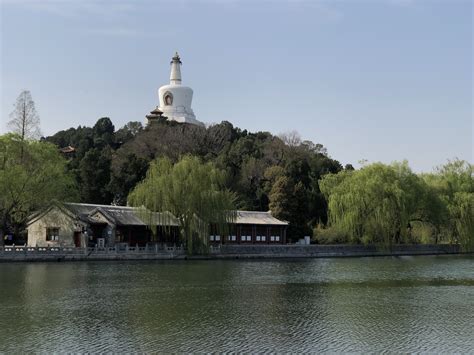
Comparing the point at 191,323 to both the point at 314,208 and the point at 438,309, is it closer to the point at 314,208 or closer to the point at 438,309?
the point at 438,309

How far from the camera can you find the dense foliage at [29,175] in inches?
1603

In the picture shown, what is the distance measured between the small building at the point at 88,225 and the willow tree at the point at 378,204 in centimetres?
1304

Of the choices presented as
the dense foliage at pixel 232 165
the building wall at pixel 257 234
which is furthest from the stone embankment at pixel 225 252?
the dense foliage at pixel 232 165

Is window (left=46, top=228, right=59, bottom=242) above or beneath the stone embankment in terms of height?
above

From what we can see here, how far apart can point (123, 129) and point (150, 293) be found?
67791mm

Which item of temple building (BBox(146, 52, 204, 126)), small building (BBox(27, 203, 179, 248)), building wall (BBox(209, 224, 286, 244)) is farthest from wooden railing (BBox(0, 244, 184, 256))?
temple building (BBox(146, 52, 204, 126))

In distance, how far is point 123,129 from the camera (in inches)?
3504

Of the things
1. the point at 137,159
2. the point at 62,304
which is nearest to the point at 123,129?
the point at 137,159

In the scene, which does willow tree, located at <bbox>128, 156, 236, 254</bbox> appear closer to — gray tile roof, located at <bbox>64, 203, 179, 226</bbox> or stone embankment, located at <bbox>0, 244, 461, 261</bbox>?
gray tile roof, located at <bbox>64, 203, 179, 226</bbox>

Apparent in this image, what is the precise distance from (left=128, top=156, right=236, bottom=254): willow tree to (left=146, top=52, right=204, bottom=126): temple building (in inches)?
1892

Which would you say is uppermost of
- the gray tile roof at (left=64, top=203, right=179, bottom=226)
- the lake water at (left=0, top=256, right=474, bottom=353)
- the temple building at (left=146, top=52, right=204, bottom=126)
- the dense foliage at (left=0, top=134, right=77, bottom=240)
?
the temple building at (left=146, top=52, right=204, bottom=126)

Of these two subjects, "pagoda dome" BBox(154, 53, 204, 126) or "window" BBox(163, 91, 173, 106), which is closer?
"pagoda dome" BBox(154, 53, 204, 126)

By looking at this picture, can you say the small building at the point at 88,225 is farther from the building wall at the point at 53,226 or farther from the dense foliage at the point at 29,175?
the dense foliage at the point at 29,175

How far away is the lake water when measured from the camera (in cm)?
1500
